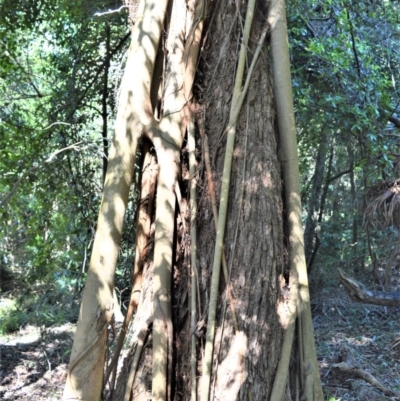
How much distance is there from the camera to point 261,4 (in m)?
3.91

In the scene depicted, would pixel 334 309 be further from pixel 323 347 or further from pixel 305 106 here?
pixel 305 106

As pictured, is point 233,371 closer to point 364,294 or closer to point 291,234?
point 291,234

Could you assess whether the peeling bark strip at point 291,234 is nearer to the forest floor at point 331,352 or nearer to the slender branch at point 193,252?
the slender branch at point 193,252

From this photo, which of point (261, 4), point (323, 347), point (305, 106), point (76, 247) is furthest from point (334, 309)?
point (261, 4)

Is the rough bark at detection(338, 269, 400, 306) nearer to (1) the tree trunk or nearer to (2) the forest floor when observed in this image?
(2) the forest floor

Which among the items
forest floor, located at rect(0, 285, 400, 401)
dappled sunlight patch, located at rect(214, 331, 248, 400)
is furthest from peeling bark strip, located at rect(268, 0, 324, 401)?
forest floor, located at rect(0, 285, 400, 401)

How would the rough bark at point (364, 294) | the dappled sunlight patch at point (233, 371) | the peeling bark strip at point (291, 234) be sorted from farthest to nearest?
the rough bark at point (364, 294) → the peeling bark strip at point (291, 234) → the dappled sunlight patch at point (233, 371)

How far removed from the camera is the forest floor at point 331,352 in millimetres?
6602

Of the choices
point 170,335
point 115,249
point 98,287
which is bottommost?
point 170,335

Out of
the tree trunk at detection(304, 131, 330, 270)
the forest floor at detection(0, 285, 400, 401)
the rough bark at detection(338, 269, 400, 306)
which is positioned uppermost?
the tree trunk at detection(304, 131, 330, 270)

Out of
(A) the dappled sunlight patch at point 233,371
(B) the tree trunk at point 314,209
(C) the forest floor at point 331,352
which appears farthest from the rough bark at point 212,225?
(B) the tree trunk at point 314,209

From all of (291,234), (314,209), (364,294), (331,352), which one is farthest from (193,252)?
(314,209)

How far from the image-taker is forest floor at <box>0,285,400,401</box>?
6602 mm

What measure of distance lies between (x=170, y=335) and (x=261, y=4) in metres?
2.20
